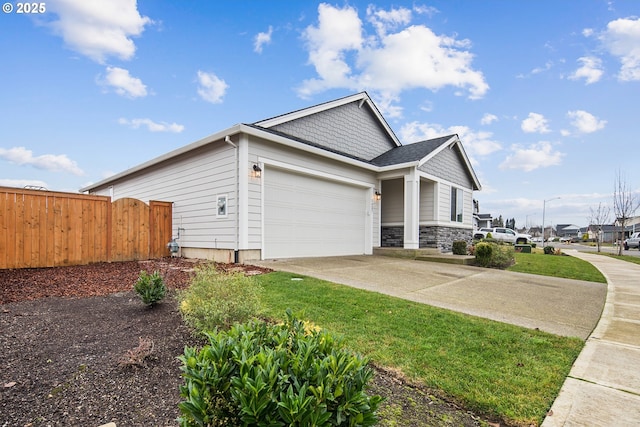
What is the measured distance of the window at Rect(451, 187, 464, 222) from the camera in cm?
1413

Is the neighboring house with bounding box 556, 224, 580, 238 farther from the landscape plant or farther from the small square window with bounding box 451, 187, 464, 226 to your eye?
the landscape plant

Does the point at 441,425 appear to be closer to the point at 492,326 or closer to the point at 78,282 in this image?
the point at 492,326

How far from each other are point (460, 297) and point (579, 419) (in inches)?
132

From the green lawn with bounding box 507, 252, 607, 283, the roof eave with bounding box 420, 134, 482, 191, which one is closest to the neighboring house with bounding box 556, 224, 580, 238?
the roof eave with bounding box 420, 134, 482, 191

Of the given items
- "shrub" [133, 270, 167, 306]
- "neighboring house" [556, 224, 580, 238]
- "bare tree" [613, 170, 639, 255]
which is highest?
"bare tree" [613, 170, 639, 255]

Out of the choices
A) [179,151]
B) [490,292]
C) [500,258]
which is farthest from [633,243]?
[179,151]

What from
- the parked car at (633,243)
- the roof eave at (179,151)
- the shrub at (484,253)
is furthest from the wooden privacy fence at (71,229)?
the parked car at (633,243)

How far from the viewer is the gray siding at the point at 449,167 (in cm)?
1266

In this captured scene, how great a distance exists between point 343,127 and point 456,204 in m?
6.52

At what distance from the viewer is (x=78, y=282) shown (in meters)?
5.58

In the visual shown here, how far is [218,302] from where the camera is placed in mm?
2965

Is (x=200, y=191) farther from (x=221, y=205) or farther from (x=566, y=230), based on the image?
(x=566, y=230)

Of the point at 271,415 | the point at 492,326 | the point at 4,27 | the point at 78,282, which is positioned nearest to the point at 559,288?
the point at 492,326

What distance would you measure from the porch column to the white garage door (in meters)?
1.64
